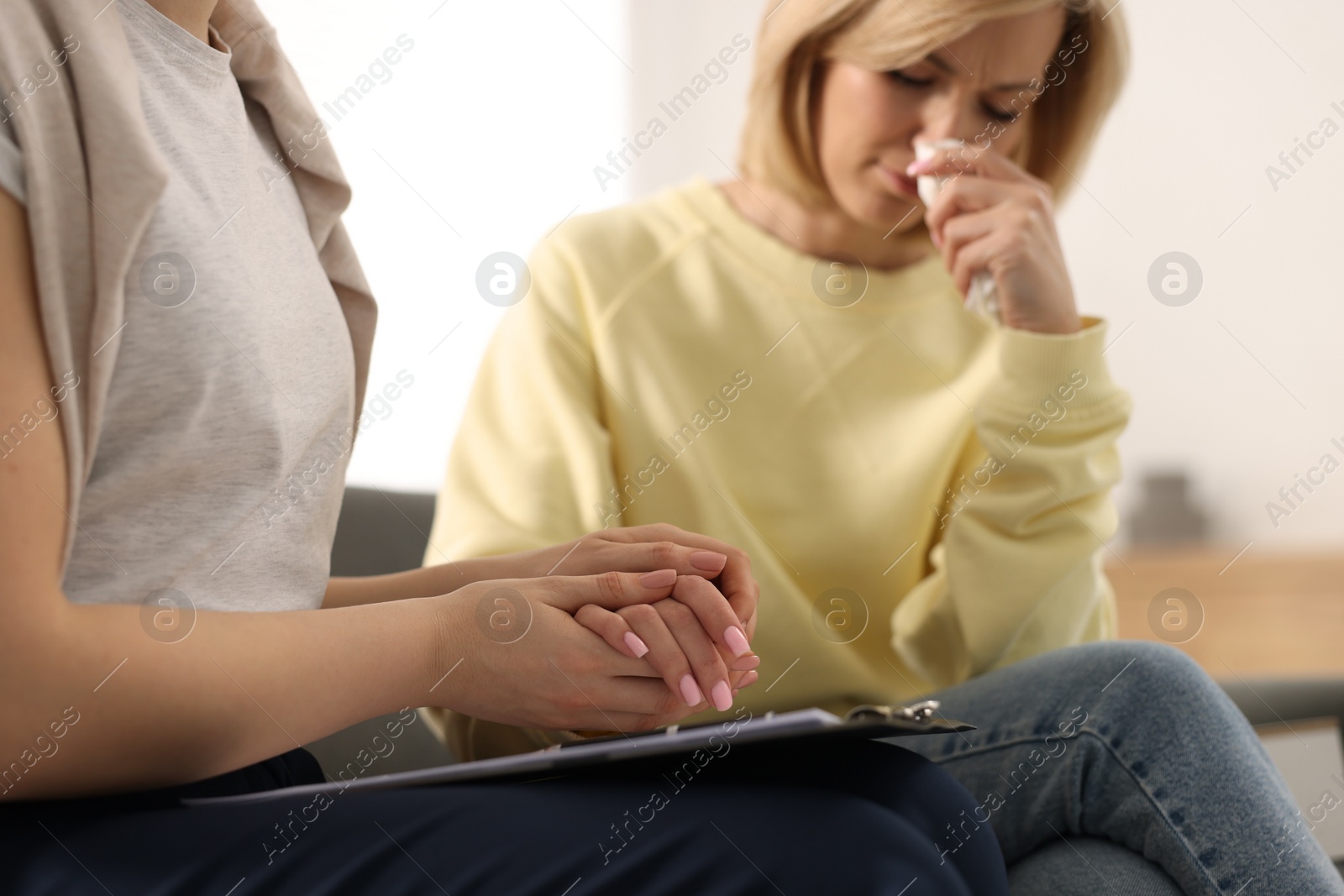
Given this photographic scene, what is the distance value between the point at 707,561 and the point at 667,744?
18cm

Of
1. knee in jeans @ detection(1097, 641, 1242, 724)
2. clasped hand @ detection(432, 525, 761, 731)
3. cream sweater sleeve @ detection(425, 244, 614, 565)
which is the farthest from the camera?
cream sweater sleeve @ detection(425, 244, 614, 565)

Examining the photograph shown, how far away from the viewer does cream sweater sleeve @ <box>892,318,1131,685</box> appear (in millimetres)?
921

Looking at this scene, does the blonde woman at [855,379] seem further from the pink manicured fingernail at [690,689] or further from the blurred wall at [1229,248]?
the blurred wall at [1229,248]

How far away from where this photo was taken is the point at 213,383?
19.1 inches

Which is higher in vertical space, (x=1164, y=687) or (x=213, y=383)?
(x=1164, y=687)

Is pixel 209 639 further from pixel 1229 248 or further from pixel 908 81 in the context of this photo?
pixel 1229 248

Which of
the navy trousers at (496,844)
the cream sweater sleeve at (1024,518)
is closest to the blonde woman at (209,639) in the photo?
the navy trousers at (496,844)

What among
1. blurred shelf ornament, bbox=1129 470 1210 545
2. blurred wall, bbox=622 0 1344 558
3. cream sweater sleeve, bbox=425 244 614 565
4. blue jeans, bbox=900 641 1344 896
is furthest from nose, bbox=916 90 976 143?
blurred shelf ornament, bbox=1129 470 1210 545

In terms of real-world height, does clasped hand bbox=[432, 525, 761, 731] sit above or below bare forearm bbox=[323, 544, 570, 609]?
above

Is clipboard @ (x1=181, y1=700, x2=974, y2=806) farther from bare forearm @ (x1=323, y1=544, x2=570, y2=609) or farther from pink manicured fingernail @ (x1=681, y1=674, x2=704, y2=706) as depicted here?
bare forearm @ (x1=323, y1=544, x2=570, y2=609)

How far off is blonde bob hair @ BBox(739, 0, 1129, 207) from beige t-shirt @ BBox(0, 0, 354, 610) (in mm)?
553

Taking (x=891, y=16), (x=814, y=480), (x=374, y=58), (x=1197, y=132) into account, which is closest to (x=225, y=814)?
(x=814, y=480)

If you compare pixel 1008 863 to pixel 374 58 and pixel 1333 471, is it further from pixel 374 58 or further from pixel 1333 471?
pixel 1333 471

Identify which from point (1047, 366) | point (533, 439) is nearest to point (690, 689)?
point (533, 439)
